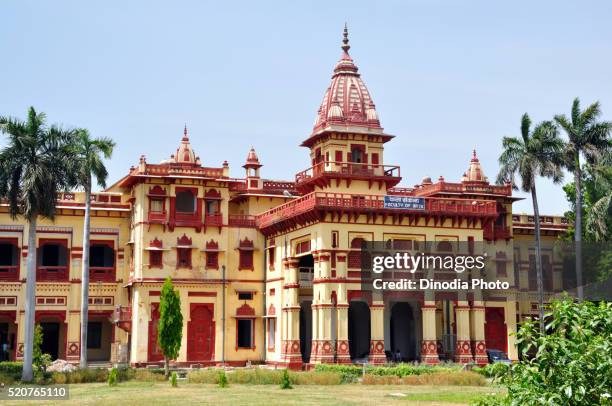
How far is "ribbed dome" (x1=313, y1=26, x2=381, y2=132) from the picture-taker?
53.8 m

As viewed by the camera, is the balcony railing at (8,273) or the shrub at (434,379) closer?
the shrub at (434,379)

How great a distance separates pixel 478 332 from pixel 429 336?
341 cm

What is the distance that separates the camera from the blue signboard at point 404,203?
4872 cm

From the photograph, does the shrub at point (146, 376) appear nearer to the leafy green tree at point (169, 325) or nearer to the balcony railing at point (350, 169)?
the leafy green tree at point (169, 325)

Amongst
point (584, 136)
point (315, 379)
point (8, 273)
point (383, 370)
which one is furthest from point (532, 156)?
point (8, 273)

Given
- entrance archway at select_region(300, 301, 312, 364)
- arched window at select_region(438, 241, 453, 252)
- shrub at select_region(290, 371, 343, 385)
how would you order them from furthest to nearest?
entrance archway at select_region(300, 301, 312, 364), arched window at select_region(438, 241, 453, 252), shrub at select_region(290, 371, 343, 385)

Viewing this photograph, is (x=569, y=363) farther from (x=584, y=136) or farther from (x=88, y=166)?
(x=584, y=136)

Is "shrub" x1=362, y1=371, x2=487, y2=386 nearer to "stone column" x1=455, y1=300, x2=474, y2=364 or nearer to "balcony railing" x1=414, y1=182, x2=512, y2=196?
"stone column" x1=455, y1=300, x2=474, y2=364

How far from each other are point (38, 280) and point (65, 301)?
2132mm

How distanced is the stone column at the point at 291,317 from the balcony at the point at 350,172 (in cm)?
514

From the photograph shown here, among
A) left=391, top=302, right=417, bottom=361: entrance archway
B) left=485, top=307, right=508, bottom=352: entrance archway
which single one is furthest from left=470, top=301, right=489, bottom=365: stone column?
left=485, top=307, right=508, bottom=352: entrance archway

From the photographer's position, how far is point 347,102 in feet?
178

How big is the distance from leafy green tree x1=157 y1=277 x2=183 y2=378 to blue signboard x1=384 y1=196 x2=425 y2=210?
12779 mm

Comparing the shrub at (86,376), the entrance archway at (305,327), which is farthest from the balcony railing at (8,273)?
the entrance archway at (305,327)
